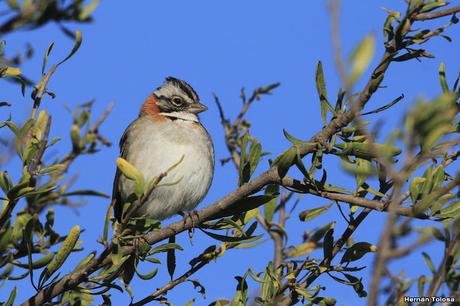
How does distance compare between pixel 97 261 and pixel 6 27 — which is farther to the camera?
pixel 97 261

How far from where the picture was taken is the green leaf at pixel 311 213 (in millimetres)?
4023

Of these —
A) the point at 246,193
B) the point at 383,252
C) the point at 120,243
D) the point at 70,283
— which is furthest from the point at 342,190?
the point at 383,252

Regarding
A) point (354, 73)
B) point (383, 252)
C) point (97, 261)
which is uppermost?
point (97, 261)

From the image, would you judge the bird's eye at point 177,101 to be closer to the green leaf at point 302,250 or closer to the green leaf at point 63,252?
the green leaf at point 302,250

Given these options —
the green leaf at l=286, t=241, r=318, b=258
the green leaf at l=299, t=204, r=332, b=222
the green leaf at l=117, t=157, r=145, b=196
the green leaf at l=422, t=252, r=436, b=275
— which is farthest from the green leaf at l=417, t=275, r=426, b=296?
the green leaf at l=286, t=241, r=318, b=258

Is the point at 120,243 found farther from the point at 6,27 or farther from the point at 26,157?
the point at 6,27

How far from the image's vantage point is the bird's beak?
806 cm

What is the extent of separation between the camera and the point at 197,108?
8.09 metres

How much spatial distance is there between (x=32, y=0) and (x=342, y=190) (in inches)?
62.6

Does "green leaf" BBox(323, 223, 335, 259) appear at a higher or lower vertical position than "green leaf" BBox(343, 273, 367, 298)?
higher

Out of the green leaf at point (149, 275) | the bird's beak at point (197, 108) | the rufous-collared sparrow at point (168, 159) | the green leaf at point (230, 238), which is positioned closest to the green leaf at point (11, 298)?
the green leaf at point (149, 275)

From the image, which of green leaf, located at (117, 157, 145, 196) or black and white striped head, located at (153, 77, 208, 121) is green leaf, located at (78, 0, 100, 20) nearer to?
green leaf, located at (117, 157, 145, 196)

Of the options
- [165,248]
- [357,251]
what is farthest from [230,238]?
[357,251]

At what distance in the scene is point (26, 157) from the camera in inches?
143
